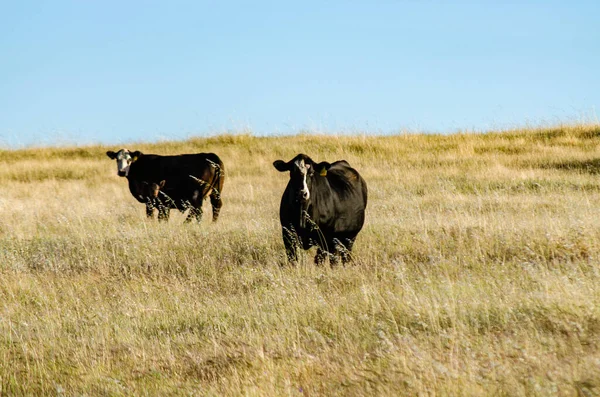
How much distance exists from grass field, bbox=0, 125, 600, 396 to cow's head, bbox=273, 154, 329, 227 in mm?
780

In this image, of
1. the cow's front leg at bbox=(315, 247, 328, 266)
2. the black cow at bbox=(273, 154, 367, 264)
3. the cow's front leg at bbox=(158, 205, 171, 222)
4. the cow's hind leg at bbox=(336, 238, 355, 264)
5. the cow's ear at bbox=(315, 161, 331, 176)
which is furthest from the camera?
the cow's front leg at bbox=(158, 205, 171, 222)

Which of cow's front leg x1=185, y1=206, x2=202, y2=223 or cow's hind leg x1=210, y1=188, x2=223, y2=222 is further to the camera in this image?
cow's hind leg x1=210, y1=188, x2=223, y2=222

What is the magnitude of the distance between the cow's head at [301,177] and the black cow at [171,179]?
6.03m

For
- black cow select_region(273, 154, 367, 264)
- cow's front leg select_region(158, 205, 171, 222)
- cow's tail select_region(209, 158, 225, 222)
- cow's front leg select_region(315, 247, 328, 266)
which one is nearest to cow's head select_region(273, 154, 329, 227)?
black cow select_region(273, 154, 367, 264)

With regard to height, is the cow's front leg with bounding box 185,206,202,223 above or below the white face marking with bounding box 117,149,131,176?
below

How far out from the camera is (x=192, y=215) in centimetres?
1441

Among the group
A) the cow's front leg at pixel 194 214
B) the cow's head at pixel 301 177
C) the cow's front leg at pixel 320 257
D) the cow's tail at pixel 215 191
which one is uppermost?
the cow's head at pixel 301 177

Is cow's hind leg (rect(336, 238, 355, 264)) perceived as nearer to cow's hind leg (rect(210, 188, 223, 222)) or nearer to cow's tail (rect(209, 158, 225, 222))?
cow's tail (rect(209, 158, 225, 222))

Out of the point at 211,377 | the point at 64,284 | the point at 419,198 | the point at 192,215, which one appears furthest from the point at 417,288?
the point at 419,198

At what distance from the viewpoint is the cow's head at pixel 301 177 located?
866 centimetres

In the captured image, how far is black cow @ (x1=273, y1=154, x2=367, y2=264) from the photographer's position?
8.90 metres

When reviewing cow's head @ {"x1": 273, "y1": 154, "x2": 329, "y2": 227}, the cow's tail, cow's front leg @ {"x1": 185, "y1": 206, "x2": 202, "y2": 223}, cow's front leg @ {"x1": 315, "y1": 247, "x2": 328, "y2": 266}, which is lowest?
cow's front leg @ {"x1": 315, "y1": 247, "x2": 328, "y2": 266}

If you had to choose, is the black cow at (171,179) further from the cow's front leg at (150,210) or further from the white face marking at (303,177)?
the white face marking at (303,177)

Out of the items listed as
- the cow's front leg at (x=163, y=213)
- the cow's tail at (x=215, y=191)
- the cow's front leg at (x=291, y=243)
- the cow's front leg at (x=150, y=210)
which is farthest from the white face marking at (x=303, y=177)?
the cow's front leg at (x=150, y=210)
